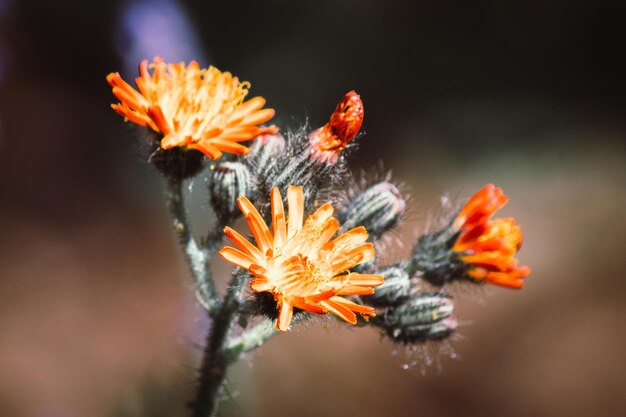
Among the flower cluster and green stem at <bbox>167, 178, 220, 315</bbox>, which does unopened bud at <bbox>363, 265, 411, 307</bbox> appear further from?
green stem at <bbox>167, 178, 220, 315</bbox>

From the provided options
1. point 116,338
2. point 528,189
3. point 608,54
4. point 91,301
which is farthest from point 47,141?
point 608,54

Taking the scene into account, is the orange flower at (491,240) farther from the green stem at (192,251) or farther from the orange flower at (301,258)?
the green stem at (192,251)

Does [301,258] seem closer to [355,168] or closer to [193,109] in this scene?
[193,109]

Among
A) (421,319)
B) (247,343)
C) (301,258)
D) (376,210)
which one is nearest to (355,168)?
(376,210)

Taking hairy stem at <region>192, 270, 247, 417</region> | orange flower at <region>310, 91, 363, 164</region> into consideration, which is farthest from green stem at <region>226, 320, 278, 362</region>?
orange flower at <region>310, 91, 363, 164</region>

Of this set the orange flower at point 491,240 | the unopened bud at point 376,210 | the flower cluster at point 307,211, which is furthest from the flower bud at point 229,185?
the orange flower at point 491,240
